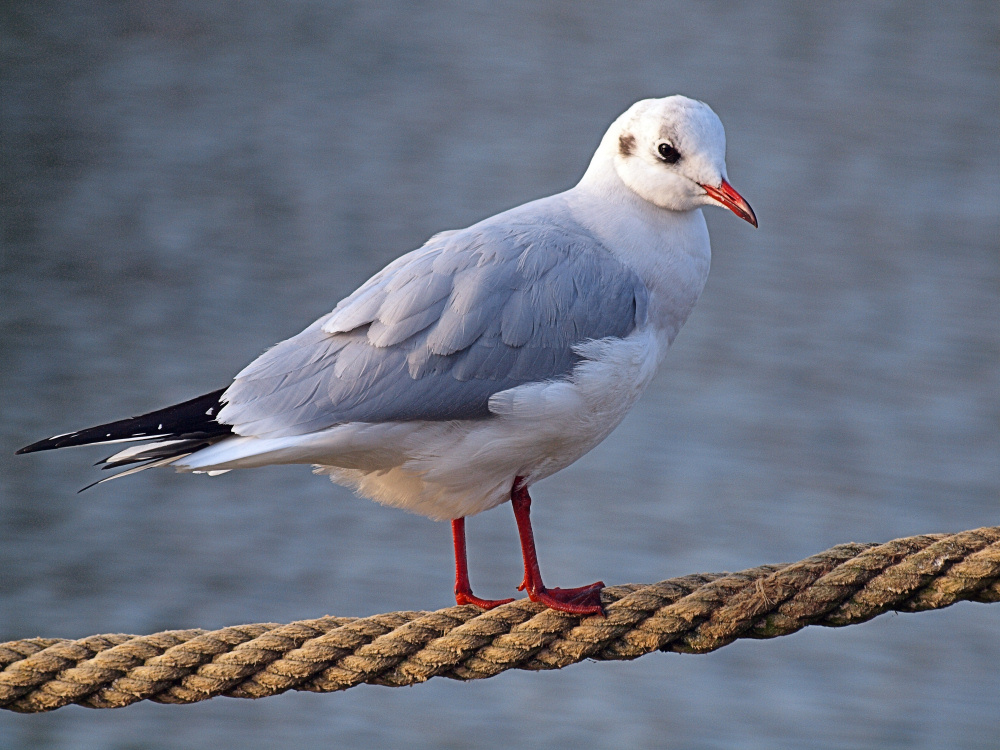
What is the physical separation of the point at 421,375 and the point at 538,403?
157 millimetres

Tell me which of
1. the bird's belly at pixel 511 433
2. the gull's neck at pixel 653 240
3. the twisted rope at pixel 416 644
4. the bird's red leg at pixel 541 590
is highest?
the gull's neck at pixel 653 240

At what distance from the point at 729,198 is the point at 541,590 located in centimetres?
60

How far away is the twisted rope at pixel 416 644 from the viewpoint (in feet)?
4.61

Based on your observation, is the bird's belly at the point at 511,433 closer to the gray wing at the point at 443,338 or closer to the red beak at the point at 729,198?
the gray wing at the point at 443,338

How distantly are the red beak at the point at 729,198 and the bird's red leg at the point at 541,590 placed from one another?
479 mm

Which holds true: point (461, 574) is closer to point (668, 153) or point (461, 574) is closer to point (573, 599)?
point (573, 599)

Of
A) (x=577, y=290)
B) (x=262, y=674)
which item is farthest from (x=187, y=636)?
(x=577, y=290)

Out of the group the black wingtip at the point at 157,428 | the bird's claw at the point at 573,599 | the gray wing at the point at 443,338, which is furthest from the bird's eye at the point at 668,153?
the black wingtip at the point at 157,428

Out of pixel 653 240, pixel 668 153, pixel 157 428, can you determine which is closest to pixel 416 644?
pixel 157 428

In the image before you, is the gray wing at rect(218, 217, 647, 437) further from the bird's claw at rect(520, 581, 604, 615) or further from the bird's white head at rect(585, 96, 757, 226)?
the bird's claw at rect(520, 581, 604, 615)

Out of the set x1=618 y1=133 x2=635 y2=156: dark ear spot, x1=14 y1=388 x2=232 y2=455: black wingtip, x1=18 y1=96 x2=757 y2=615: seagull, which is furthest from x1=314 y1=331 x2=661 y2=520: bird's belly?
x1=618 y1=133 x2=635 y2=156: dark ear spot

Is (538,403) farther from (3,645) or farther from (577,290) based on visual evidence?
(3,645)

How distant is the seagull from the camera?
1463 mm

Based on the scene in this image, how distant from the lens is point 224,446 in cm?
145
